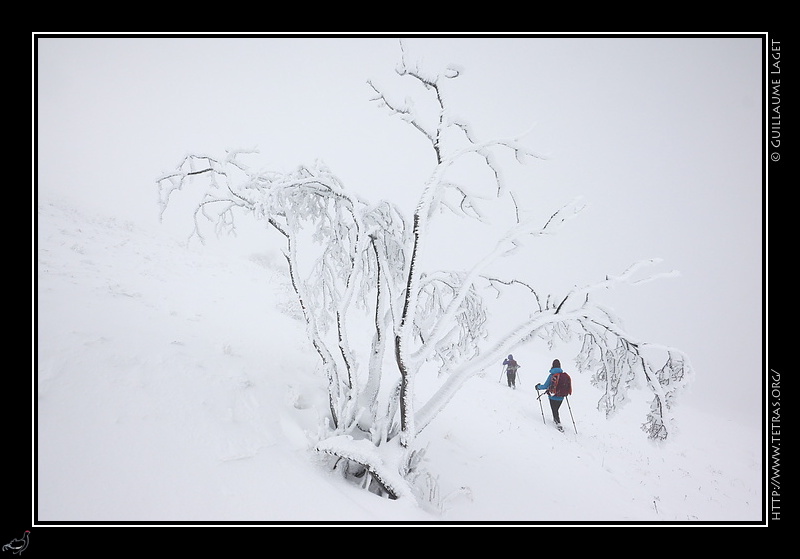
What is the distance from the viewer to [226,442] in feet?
10.8

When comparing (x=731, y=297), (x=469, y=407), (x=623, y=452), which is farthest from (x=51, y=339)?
(x=731, y=297)

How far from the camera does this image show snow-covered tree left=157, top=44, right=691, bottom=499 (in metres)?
3.36

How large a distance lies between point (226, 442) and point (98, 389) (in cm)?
136

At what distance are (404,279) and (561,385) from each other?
665 cm

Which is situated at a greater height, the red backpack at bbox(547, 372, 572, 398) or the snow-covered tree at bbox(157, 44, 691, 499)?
the snow-covered tree at bbox(157, 44, 691, 499)
